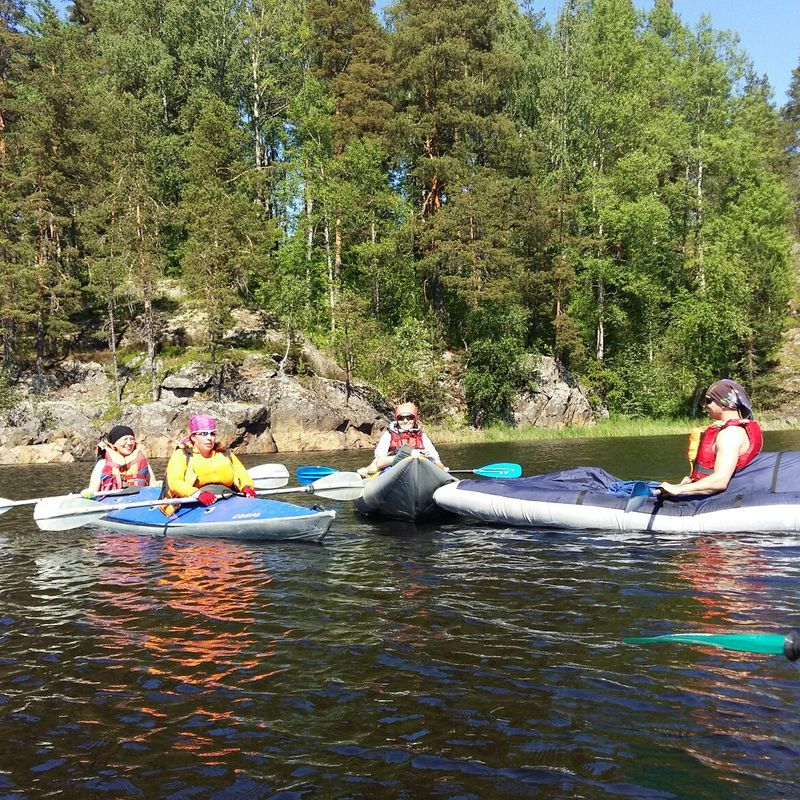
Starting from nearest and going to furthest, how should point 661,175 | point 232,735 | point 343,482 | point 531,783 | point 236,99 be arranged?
point 531,783
point 232,735
point 343,482
point 661,175
point 236,99

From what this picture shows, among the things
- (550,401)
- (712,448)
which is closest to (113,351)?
(550,401)

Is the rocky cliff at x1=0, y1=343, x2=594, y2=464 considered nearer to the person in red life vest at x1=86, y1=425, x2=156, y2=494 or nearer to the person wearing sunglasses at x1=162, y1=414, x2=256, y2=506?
the person in red life vest at x1=86, y1=425, x2=156, y2=494

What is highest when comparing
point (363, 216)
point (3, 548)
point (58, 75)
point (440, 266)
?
point (58, 75)

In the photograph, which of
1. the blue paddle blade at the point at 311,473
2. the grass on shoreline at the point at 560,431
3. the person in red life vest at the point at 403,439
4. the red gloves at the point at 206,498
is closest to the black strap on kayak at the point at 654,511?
the person in red life vest at the point at 403,439

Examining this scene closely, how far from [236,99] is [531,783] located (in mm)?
43293

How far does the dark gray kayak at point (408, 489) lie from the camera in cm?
956

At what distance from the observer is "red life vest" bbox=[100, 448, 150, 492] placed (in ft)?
35.6

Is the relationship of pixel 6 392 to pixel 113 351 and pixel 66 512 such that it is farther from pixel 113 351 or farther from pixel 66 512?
pixel 66 512

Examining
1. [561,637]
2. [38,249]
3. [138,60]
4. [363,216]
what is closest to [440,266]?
[363,216]

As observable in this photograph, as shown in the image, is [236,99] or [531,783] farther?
[236,99]

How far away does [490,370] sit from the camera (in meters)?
33.4

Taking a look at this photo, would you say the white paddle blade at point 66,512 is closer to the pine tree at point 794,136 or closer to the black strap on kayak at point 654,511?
the black strap on kayak at point 654,511

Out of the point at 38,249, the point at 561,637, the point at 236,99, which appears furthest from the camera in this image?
the point at 236,99

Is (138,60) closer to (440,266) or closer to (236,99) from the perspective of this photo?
(236,99)
